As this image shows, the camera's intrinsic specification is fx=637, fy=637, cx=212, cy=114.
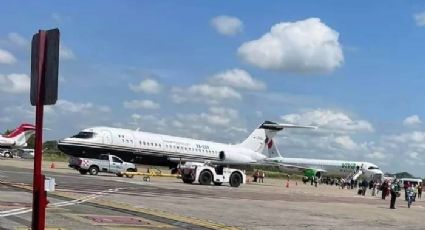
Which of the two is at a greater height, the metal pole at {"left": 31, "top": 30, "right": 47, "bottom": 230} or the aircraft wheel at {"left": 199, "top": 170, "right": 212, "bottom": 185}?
the metal pole at {"left": 31, "top": 30, "right": 47, "bottom": 230}

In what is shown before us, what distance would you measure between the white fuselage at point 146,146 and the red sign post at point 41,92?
1758 inches

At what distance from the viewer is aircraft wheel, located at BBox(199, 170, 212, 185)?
4579 centimetres

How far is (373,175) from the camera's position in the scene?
310 ft

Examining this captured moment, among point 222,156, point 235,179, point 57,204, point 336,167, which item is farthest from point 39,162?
point 336,167

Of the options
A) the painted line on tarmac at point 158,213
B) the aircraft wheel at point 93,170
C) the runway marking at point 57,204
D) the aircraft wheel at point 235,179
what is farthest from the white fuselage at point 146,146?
the painted line on tarmac at point 158,213

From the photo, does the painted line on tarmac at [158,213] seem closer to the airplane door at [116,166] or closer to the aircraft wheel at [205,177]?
the aircraft wheel at [205,177]

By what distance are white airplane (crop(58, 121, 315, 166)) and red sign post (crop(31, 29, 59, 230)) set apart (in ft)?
147

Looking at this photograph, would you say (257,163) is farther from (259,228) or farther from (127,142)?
(259,228)

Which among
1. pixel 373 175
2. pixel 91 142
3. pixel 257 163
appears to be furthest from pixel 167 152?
pixel 373 175

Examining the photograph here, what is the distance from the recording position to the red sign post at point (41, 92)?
6.82 m

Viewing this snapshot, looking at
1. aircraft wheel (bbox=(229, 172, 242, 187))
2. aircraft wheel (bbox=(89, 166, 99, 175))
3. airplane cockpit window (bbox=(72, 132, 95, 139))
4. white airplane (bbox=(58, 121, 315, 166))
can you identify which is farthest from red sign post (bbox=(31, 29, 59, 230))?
airplane cockpit window (bbox=(72, 132, 95, 139))

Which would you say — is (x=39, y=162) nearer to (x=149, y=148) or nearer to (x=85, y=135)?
(x=85, y=135)

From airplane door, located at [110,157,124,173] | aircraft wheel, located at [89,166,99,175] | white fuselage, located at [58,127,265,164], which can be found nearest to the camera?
aircraft wheel, located at [89,166,99,175]

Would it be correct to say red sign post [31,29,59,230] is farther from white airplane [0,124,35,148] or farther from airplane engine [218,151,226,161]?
white airplane [0,124,35,148]
